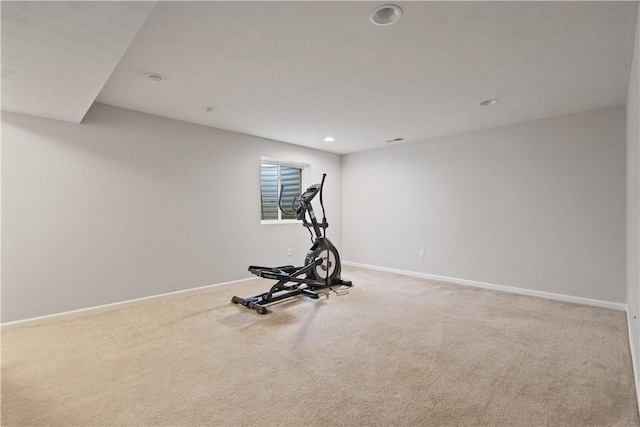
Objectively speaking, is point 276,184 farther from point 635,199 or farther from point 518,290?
point 635,199

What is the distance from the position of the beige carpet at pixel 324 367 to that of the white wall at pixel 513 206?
67 centimetres

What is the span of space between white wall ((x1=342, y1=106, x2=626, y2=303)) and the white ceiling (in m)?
0.50

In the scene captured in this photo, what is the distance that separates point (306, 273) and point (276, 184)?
1.87 m

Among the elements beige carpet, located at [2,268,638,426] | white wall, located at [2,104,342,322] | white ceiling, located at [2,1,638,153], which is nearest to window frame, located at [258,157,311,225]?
white wall, located at [2,104,342,322]

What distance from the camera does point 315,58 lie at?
2281 millimetres

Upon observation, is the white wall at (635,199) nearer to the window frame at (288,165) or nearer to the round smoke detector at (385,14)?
the round smoke detector at (385,14)

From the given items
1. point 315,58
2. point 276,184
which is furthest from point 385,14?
point 276,184

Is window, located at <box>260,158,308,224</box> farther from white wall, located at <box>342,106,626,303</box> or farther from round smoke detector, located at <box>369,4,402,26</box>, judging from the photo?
round smoke detector, located at <box>369,4,402,26</box>

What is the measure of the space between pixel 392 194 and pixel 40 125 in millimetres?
4754

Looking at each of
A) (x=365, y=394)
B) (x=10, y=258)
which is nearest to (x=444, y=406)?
(x=365, y=394)

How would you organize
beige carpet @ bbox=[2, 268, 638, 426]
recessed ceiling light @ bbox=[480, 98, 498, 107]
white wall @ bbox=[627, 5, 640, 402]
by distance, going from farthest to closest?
recessed ceiling light @ bbox=[480, 98, 498, 107]
white wall @ bbox=[627, 5, 640, 402]
beige carpet @ bbox=[2, 268, 638, 426]

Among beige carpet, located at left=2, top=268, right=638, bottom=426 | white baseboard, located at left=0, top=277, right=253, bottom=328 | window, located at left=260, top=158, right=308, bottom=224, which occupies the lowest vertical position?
beige carpet, located at left=2, top=268, right=638, bottom=426

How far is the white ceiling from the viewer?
66.4 inches

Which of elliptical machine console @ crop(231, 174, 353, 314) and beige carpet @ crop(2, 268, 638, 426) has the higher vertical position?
elliptical machine console @ crop(231, 174, 353, 314)
